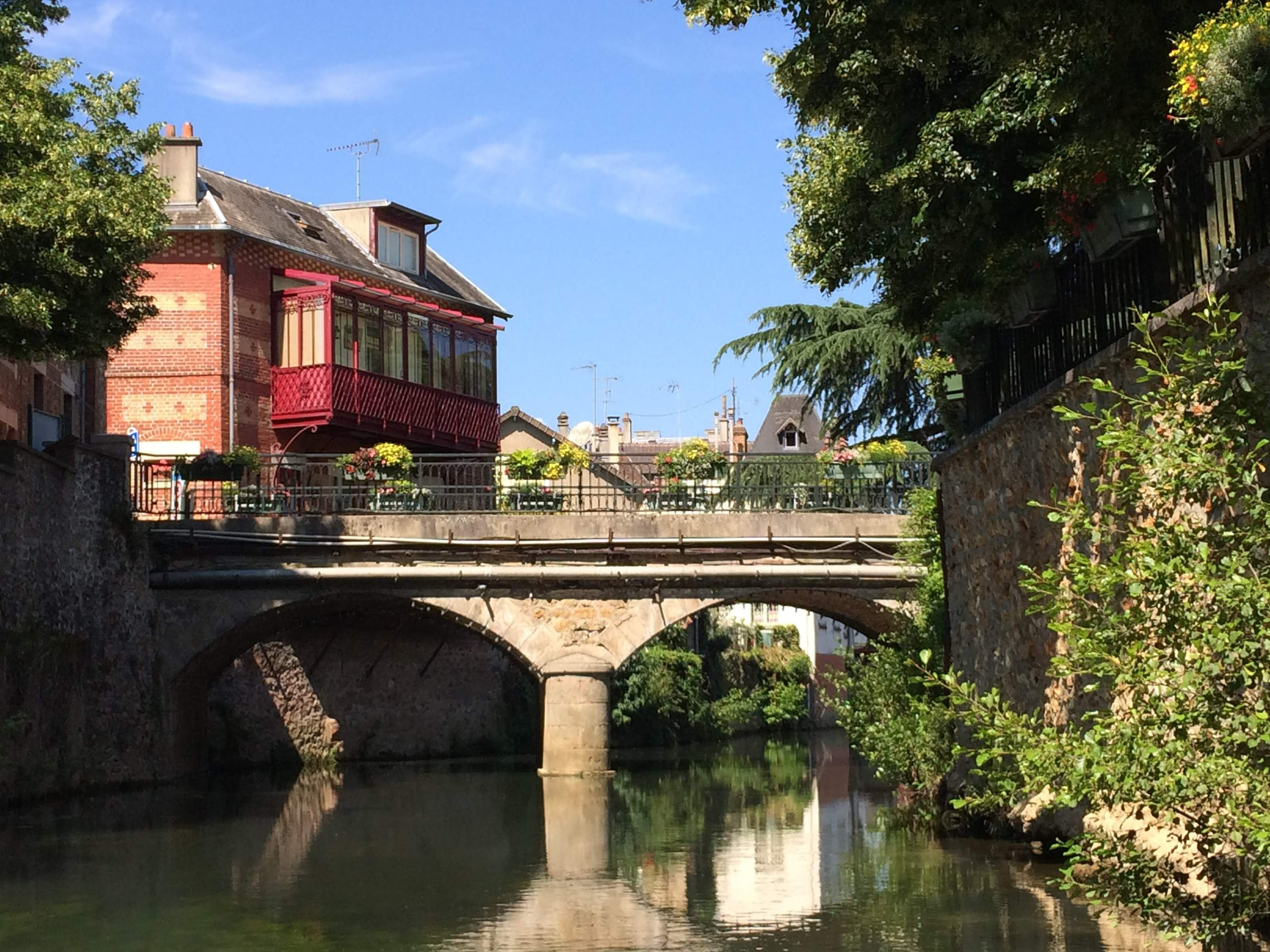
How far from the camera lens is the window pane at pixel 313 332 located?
29.0 m

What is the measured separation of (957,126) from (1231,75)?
4.21 metres

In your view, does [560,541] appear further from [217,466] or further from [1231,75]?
[1231,75]

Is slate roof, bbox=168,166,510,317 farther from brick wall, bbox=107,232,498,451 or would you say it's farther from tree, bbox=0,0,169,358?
tree, bbox=0,0,169,358

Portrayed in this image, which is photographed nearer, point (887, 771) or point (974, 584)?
point (974, 584)

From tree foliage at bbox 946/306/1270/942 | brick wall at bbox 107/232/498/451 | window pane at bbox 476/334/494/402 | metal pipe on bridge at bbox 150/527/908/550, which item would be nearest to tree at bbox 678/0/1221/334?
tree foliage at bbox 946/306/1270/942

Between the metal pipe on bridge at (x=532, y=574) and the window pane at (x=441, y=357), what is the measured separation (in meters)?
9.48

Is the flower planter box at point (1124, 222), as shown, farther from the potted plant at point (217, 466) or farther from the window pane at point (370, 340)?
the window pane at point (370, 340)

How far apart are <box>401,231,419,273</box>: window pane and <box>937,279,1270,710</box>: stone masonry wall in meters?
22.5

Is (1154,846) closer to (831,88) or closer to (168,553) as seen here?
(831,88)

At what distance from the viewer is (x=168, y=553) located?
22.9 meters

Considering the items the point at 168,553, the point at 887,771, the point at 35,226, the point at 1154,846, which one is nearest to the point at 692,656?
the point at 168,553

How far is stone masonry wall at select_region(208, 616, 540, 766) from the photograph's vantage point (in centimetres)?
2719

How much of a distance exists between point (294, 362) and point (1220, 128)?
23555 mm

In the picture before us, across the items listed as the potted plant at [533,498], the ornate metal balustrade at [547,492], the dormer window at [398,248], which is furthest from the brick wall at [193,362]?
the potted plant at [533,498]
